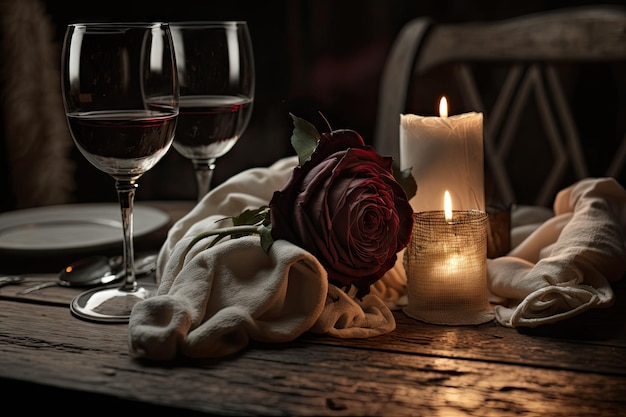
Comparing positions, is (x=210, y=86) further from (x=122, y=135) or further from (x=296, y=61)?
(x=296, y=61)

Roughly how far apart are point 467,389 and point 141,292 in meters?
0.39

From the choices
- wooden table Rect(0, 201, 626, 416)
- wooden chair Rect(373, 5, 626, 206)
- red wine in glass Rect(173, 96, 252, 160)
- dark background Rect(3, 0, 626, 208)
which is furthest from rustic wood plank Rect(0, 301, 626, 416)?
dark background Rect(3, 0, 626, 208)

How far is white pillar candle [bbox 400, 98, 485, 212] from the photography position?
84 centimetres

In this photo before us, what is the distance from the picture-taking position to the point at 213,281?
76 centimetres

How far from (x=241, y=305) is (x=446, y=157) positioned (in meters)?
0.27

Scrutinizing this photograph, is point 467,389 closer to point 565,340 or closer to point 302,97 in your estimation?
point 565,340

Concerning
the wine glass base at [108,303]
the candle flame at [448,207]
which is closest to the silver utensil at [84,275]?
the wine glass base at [108,303]

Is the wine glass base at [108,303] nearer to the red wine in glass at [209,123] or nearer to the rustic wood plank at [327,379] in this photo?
the rustic wood plank at [327,379]

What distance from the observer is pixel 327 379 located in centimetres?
65

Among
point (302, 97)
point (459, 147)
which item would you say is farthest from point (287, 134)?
point (459, 147)

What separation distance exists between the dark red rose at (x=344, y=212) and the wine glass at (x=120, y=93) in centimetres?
14

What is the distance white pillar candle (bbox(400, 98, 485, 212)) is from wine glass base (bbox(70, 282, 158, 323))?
31 cm

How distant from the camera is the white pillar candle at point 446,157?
0.84 meters

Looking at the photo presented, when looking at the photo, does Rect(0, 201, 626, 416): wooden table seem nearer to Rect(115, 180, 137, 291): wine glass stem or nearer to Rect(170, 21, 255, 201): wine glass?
Rect(115, 180, 137, 291): wine glass stem
